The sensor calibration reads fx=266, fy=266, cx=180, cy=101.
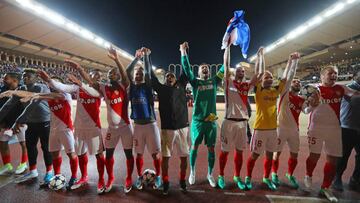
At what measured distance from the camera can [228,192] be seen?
4.75 metres

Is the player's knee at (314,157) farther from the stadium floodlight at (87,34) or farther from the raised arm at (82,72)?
the stadium floodlight at (87,34)

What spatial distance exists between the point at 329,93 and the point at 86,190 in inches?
184

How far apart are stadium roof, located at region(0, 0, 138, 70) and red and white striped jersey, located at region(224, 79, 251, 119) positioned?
40.0 ft

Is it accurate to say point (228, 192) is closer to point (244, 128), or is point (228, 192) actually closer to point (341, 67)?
point (244, 128)

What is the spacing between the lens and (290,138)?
4.91 meters

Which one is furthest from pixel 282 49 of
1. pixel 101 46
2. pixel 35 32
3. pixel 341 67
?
pixel 35 32

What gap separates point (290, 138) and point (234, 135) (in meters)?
1.03

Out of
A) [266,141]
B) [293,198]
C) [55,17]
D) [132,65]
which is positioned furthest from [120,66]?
[55,17]

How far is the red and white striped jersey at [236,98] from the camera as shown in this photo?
5.02 m

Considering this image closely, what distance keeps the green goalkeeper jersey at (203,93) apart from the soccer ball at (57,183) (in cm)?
271

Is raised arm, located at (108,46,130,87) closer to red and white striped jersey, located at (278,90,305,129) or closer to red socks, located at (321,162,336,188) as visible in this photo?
red and white striped jersey, located at (278,90,305,129)

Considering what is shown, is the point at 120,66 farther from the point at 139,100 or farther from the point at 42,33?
the point at 42,33

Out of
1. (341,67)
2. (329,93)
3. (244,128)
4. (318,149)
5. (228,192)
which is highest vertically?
(341,67)

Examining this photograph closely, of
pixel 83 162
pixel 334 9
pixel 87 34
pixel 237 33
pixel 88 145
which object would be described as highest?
pixel 87 34
